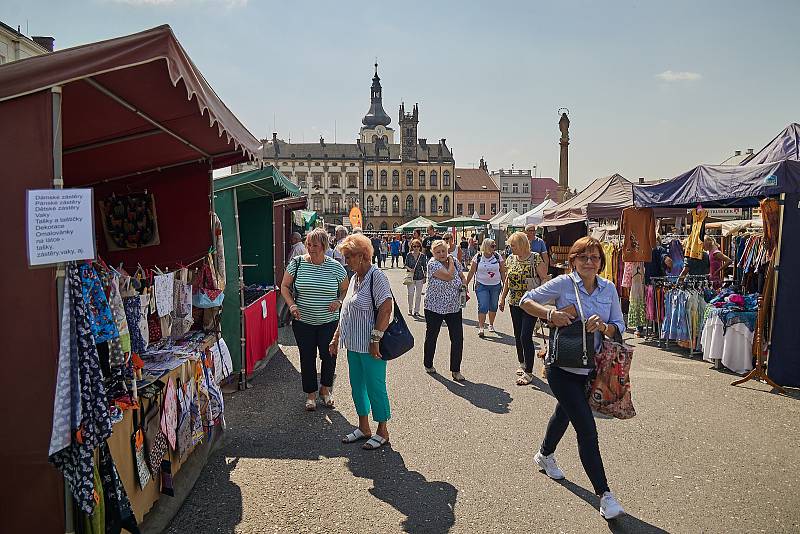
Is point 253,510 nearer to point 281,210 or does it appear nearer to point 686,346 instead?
point 686,346

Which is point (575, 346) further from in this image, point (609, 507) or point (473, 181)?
point (473, 181)

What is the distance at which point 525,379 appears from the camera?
6918mm

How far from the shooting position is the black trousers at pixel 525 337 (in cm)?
689

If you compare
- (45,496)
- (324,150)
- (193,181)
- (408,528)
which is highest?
(324,150)

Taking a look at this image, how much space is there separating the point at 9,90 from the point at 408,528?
3202 millimetres

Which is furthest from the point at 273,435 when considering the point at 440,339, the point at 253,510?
the point at 440,339

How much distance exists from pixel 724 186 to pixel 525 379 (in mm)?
3716

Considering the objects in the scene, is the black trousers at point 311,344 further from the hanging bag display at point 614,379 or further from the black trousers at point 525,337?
the hanging bag display at point 614,379

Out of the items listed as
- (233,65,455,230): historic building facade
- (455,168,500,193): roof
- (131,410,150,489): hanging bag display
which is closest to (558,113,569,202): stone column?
(131,410,150,489): hanging bag display

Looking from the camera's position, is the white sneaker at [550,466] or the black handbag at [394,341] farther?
the black handbag at [394,341]

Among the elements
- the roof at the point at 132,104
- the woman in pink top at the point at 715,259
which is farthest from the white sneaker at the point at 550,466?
the woman in pink top at the point at 715,259

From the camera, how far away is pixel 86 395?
8.72ft

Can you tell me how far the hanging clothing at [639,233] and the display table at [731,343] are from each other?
2.20 m

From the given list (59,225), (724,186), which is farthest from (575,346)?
(724,186)
